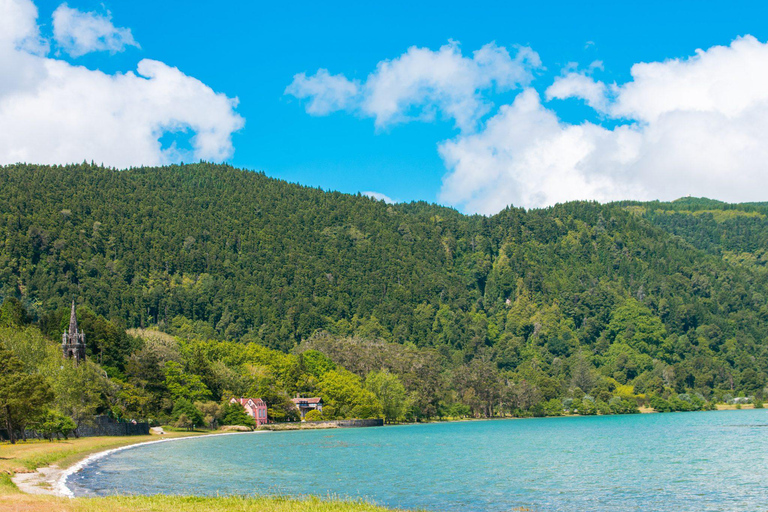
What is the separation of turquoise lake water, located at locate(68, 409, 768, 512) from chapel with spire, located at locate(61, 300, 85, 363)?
30.2 m

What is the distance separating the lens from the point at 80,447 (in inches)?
2955

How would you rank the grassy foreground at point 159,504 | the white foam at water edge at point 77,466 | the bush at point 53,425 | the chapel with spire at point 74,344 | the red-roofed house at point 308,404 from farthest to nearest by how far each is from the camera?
the red-roofed house at point 308,404, the chapel with spire at point 74,344, the bush at point 53,425, the white foam at water edge at point 77,466, the grassy foreground at point 159,504

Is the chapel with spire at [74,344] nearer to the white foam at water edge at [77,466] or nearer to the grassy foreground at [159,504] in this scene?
the white foam at water edge at [77,466]

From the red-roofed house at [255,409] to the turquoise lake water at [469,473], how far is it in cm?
4396

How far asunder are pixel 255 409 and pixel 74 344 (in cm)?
3653

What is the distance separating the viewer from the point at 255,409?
460 feet

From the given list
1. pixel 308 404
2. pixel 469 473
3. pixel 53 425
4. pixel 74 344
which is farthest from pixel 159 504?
pixel 308 404

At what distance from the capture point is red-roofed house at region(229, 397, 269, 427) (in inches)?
5492

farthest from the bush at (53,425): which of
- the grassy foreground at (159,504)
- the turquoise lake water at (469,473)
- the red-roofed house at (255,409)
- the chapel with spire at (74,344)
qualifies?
the red-roofed house at (255,409)

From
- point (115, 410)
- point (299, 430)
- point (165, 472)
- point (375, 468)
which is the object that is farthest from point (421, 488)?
point (299, 430)

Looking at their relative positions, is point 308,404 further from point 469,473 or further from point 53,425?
point 469,473

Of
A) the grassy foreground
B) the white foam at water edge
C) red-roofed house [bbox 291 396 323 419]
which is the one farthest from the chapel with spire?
the grassy foreground

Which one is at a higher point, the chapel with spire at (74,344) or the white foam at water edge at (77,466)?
the chapel with spire at (74,344)

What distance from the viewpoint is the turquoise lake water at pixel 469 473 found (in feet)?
146
